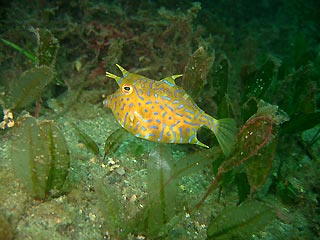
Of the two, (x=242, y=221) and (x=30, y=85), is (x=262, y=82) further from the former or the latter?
(x=30, y=85)

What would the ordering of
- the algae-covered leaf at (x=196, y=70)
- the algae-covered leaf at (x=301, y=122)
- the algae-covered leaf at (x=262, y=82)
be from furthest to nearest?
the algae-covered leaf at (x=262, y=82), the algae-covered leaf at (x=196, y=70), the algae-covered leaf at (x=301, y=122)

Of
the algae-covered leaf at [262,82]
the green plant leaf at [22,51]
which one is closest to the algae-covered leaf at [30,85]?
the green plant leaf at [22,51]

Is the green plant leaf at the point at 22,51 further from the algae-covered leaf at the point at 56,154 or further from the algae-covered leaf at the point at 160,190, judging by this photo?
the algae-covered leaf at the point at 160,190

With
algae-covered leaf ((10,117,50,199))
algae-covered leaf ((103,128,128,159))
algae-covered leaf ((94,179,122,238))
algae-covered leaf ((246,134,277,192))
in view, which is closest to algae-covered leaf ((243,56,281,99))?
algae-covered leaf ((246,134,277,192))

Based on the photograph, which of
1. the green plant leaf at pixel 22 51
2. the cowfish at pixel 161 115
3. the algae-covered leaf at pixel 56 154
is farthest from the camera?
the green plant leaf at pixel 22 51

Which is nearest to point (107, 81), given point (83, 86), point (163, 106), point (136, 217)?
point (83, 86)

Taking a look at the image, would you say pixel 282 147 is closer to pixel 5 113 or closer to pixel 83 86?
pixel 83 86

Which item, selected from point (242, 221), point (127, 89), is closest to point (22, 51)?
point (127, 89)
